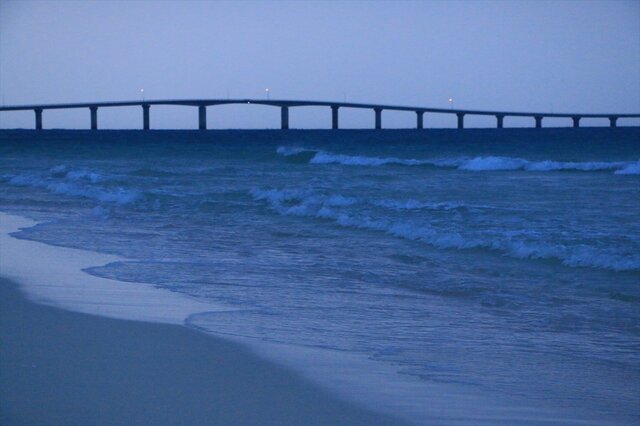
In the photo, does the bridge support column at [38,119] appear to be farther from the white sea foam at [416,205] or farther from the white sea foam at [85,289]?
the white sea foam at [85,289]

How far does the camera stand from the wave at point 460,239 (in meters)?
8.86

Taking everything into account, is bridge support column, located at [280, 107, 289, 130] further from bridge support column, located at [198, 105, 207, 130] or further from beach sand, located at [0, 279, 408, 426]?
beach sand, located at [0, 279, 408, 426]

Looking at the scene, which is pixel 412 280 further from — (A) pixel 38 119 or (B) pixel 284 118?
(A) pixel 38 119

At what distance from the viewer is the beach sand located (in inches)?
151

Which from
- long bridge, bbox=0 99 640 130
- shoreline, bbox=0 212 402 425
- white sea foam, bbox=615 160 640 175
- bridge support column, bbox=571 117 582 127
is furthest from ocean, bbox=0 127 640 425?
bridge support column, bbox=571 117 582 127

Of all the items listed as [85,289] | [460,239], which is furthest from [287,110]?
[85,289]

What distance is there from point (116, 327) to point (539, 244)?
5524mm

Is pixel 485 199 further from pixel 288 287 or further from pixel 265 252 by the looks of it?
pixel 288 287

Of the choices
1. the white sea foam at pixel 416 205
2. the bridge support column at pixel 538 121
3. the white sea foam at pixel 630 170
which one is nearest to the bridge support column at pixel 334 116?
the bridge support column at pixel 538 121

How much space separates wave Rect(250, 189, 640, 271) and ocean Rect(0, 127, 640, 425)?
0.03 metres

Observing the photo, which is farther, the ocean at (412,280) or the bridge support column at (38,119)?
the bridge support column at (38,119)

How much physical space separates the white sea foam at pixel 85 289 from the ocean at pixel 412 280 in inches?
9.0

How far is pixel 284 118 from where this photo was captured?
7850cm

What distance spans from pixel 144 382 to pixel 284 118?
245 ft
